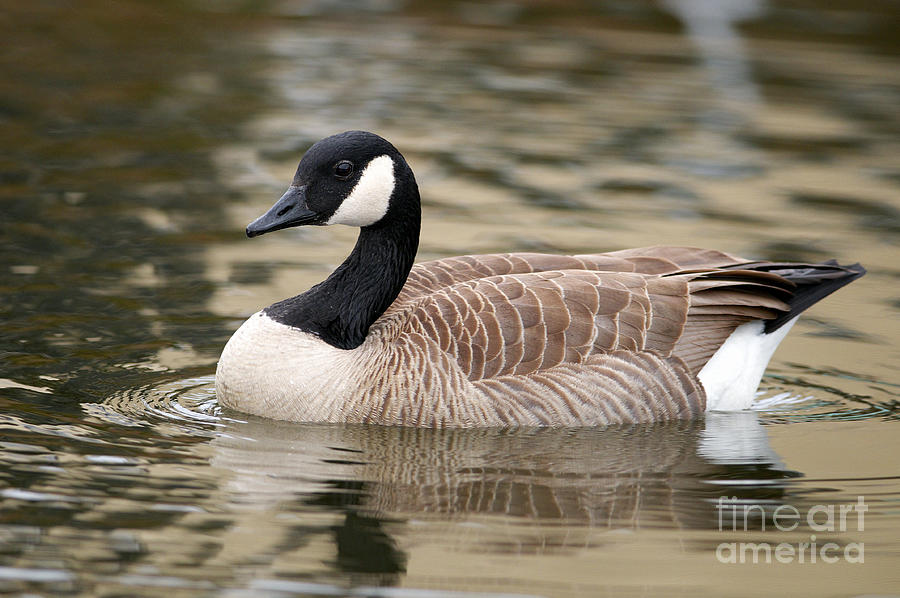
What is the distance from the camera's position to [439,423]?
797cm

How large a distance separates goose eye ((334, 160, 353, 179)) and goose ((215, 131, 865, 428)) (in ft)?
0.04

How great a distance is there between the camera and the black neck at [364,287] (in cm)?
830

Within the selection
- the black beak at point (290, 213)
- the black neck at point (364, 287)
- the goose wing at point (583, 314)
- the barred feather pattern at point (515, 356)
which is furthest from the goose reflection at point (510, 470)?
the black beak at point (290, 213)

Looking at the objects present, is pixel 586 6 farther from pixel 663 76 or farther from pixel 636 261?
pixel 636 261

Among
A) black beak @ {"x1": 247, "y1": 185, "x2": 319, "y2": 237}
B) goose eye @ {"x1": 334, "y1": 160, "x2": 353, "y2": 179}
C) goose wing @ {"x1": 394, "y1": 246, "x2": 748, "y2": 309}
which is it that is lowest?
goose wing @ {"x1": 394, "y1": 246, "x2": 748, "y2": 309}

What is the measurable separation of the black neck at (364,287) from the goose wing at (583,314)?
284mm

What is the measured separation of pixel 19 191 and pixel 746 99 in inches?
405

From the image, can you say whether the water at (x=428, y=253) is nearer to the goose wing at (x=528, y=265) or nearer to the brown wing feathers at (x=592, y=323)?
the brown wing feathers at (x=592, y=323)

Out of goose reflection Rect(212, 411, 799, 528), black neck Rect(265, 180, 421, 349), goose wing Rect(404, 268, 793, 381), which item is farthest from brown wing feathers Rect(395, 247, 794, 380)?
goose reflection Rect(212, 411, 799, 528)

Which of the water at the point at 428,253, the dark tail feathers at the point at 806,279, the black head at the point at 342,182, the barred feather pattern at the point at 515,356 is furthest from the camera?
the dark tail feathers at the point at 806,279

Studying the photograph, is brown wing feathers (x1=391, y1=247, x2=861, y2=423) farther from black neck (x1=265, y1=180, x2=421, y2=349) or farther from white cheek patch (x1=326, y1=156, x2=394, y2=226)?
white cheek patch (x1=326, y1=156, x2=394, y2=226)

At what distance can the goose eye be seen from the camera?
8.09 m

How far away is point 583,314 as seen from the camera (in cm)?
811

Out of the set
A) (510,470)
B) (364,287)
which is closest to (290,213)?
(364,287)
